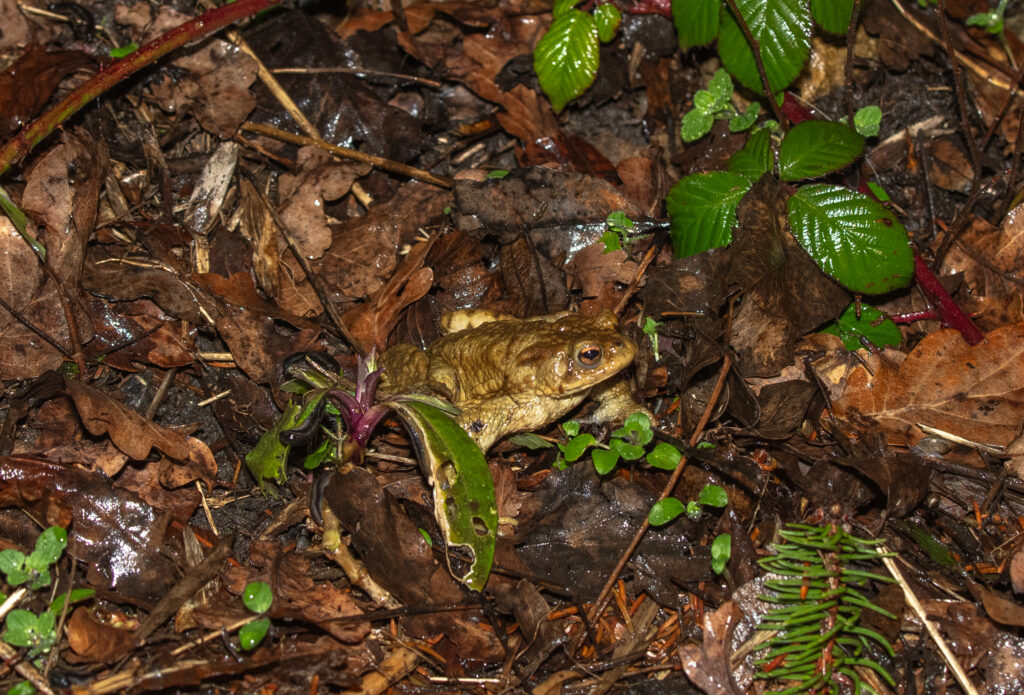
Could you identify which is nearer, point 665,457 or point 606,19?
point 665,457

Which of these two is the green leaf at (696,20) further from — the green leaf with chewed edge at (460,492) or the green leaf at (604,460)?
the green leaf with chewed edge at (460,492)

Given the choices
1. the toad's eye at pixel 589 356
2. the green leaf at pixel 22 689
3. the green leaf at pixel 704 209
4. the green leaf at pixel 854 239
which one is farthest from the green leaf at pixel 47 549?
the green leaf at pixel 854 239

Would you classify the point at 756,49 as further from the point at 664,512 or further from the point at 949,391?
the point at 664,512

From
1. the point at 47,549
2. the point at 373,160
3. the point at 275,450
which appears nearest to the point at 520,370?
the point at 275,450

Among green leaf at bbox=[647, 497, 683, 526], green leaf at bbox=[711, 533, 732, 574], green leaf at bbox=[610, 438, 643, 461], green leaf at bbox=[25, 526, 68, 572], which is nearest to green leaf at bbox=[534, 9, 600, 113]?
green leaf at bbox=[610, 438, 643, 461]

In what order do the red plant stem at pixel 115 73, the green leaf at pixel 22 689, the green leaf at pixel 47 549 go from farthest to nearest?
the red plant stem at pixel 115 73 → the green leaf at pixel 47 549 → the green leaf at pixel 22 689

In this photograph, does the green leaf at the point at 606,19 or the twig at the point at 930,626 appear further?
the green leaf at the point at 606,19

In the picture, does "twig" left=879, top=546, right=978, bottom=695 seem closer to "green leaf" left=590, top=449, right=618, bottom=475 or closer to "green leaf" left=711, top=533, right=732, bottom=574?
"green leaf" left=711, top=533, right=732, bottom=574
